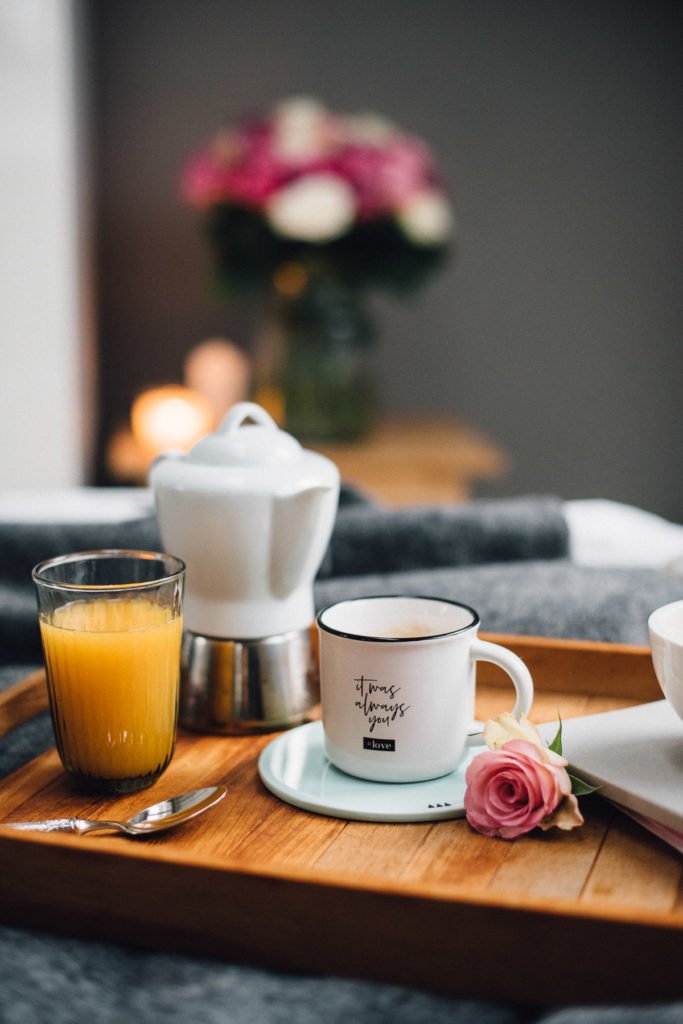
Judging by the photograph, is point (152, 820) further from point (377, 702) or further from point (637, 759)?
point (637, 759)

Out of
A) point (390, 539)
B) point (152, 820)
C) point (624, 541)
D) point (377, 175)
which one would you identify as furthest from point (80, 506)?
point (377, 175)

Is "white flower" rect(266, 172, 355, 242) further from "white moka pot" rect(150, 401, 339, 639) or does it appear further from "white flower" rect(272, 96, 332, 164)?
"white moka pot" rect(150, 401, 339, 639)

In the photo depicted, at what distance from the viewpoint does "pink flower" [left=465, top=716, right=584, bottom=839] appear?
0.53m

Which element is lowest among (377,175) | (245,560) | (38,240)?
(245,560)

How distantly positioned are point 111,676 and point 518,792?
0.24m

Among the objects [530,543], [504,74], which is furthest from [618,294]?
[530,543]

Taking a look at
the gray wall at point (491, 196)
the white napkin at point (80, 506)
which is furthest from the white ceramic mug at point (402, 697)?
the gray wall at point (491, 196)

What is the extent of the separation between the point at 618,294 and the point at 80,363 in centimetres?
155

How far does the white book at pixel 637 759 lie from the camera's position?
522 mm

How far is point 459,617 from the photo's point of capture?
0.63m

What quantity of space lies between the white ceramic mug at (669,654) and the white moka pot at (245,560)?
0.23 m

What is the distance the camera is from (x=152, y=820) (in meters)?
0.56

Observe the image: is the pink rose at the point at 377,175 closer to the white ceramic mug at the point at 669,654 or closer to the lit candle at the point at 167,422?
the lit candle at the point at 167,422

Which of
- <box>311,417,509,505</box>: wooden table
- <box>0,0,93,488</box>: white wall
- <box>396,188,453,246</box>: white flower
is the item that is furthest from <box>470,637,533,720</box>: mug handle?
<box>0,0,93,488</box>: white wall
